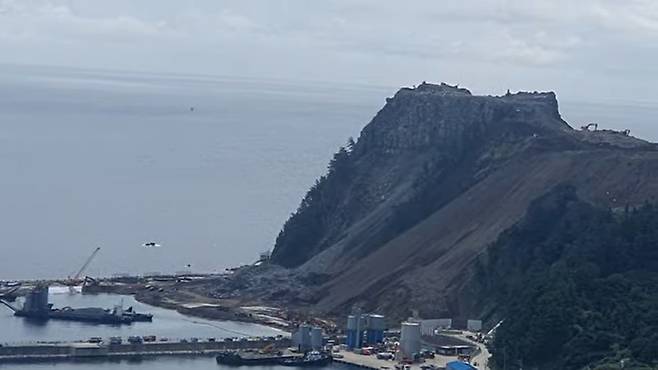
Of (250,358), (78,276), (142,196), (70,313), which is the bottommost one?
(250,358)

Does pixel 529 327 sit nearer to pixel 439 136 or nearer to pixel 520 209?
pixel 520 209

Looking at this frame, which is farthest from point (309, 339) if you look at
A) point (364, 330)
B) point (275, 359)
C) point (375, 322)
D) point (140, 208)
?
point (140, 208)

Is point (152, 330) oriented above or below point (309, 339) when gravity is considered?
above

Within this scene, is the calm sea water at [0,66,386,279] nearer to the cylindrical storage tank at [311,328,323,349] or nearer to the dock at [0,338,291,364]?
the dock at [0,338,291,364]

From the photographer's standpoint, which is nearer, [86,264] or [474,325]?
[474,325]

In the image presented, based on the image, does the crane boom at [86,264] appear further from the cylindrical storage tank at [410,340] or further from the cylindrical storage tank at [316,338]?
the cylindrical storage tank at [410,340]

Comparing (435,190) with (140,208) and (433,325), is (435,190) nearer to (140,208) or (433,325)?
(433,325)

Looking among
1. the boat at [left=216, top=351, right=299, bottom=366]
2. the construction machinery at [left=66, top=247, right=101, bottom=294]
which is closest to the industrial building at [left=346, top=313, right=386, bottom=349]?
the boat at [left=216, top=351, right=299, bottom=366]

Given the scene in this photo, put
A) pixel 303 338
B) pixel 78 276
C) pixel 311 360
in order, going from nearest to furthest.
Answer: pixel 311 360 → pixel 303 338 → pixel 78 276
